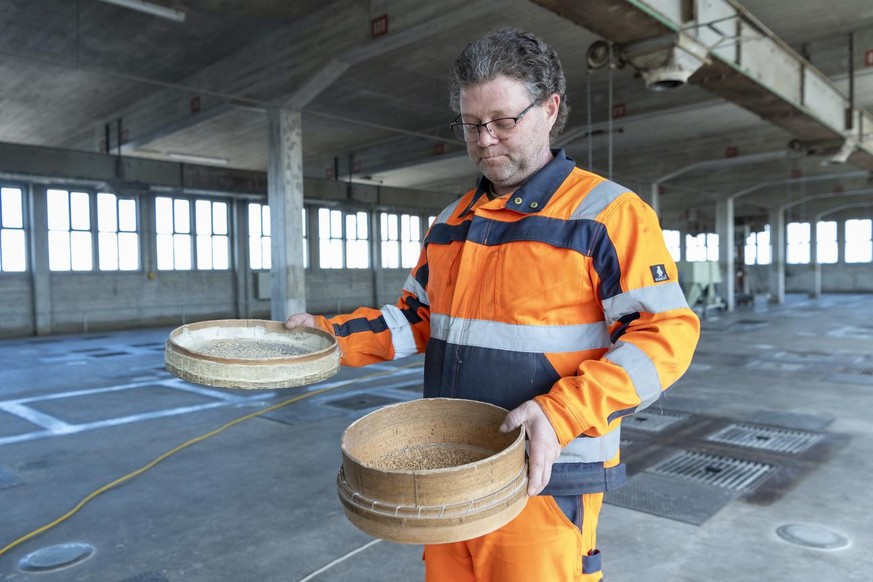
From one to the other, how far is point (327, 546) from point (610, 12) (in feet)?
16.2

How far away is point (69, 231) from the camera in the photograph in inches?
706

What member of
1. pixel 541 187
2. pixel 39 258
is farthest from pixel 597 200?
pixel 39 258

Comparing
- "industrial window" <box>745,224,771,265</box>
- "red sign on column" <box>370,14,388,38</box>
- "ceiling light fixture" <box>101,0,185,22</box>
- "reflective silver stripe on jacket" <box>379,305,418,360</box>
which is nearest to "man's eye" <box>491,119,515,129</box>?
"reflective silver stripe on jacket" <box>379,305,418,360</box>

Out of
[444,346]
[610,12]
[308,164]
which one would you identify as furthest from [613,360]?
[308,164]

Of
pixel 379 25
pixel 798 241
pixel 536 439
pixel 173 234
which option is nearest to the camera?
pixel 536 439

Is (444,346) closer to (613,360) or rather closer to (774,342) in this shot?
(613,360)

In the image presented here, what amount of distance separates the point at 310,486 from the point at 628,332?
3.96 meters

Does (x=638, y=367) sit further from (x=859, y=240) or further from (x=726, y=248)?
(x=859, y=240)

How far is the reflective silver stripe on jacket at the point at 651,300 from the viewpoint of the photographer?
161cm

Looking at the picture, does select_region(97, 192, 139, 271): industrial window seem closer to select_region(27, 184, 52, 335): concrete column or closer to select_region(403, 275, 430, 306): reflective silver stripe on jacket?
select_region(27, 184, 52, 335): concrete column

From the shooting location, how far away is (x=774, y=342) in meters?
13.9

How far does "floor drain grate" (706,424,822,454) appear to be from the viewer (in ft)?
19.7

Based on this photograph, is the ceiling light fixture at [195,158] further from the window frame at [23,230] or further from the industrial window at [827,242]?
the industrial window at [827,242]

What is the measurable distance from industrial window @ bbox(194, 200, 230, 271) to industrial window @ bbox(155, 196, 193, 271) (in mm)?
327
